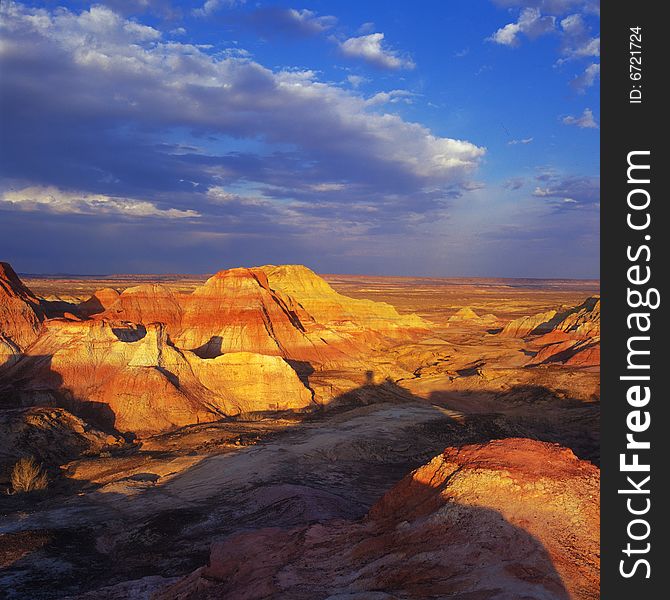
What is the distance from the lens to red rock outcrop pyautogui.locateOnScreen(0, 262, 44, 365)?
1284 inches

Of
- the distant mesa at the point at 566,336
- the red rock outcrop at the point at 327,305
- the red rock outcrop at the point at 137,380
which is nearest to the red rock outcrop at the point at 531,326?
the distant mesa at the point at 566,336

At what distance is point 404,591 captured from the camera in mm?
6891

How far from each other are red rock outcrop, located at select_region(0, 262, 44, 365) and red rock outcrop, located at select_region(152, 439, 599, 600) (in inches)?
1109

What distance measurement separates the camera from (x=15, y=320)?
1426 inches

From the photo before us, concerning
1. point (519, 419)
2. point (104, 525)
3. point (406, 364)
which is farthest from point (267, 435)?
point (406, 364)

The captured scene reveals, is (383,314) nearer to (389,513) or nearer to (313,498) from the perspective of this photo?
(313,498)

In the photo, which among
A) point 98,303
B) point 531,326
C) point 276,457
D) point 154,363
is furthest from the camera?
point 531,326

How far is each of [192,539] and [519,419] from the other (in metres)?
20.5

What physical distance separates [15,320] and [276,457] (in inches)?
993

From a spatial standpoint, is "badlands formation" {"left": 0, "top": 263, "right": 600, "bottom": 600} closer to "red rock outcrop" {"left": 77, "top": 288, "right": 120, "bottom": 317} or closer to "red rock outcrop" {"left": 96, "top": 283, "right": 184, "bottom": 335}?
"red rock outcrop" {"left": 96, "top": 283, "right": 184, "bottom": 335}

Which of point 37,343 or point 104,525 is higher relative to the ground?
point 37,343

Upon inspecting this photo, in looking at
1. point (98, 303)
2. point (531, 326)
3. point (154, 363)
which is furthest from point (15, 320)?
point (531, 326)

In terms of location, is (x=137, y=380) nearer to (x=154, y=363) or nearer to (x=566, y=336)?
(x=154, y=363)

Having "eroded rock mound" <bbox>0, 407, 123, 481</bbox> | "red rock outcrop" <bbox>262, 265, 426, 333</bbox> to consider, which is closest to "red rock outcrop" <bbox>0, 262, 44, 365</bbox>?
"eroded rock mound" <bbox>0, 407, 123, 481</bbox>
